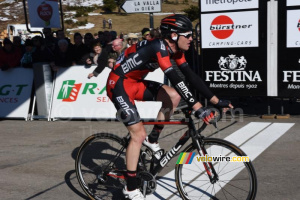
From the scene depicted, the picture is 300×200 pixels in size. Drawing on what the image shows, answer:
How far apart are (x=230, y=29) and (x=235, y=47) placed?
43 centimetres

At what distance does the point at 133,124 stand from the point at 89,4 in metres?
99.4

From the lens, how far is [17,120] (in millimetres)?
10641

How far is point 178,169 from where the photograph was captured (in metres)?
4.39

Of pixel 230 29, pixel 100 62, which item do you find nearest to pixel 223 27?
pixel 230 29

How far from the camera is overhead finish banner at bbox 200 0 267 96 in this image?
9.04m

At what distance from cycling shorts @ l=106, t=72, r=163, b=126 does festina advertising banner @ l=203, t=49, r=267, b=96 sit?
5025mm

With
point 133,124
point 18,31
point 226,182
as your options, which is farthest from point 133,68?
point 18,31

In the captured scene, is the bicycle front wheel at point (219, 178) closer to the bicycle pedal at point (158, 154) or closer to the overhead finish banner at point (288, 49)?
the bicycle pedal at point (158, 154)

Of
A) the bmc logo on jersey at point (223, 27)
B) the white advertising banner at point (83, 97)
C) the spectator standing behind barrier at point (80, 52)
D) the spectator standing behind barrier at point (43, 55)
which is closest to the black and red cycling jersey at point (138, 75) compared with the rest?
the white advertising banner at point (83, 97)

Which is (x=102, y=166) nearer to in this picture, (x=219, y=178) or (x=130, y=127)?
(x=130, y=127)

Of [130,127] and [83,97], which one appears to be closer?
[130,127]

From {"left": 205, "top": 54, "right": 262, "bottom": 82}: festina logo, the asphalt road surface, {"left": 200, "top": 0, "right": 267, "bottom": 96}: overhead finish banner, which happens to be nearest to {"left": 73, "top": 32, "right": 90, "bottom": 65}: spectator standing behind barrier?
the asphalt road surface

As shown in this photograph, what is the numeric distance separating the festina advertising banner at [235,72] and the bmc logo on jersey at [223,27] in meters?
0.38

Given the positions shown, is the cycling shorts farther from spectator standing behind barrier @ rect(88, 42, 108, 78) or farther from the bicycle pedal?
spectator standing behind barrier @ rect(88, 42, 108, 78)
